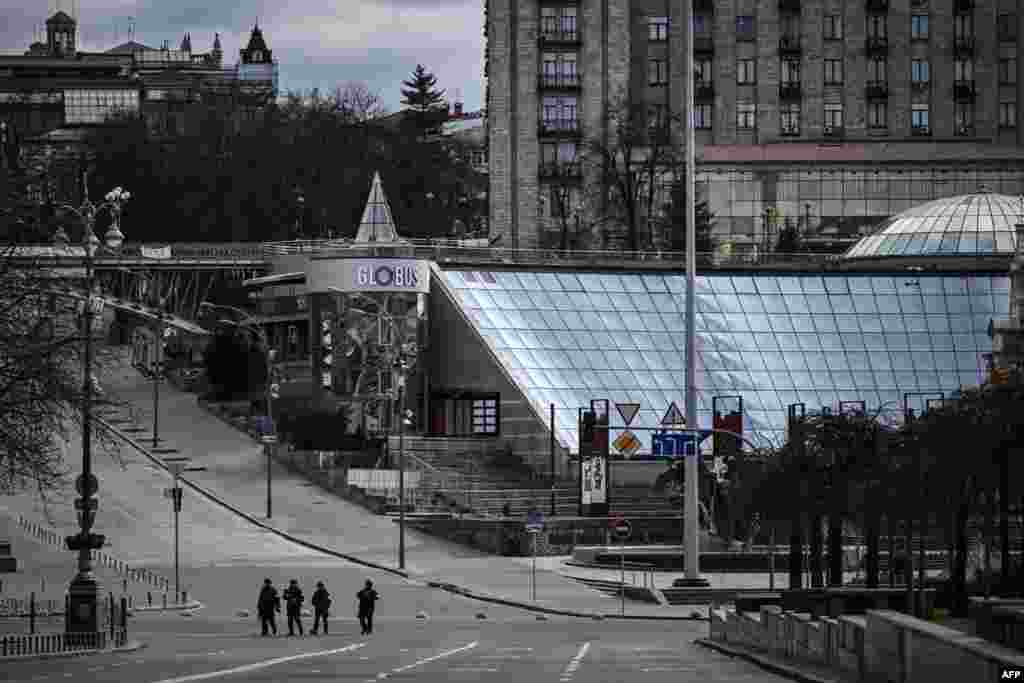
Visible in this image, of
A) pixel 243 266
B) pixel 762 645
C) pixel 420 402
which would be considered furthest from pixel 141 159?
pixel 762 645

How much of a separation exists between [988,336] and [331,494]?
111 ft

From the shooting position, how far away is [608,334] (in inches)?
4798

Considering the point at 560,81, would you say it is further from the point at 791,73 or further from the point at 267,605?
the point at 267,605

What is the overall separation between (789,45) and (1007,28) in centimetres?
1263

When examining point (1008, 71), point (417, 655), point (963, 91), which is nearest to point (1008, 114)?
point (1008, 71)

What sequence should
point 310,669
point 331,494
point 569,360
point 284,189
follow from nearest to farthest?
1. point 310,669
2. point 331,494
3. point 569,360
4. point 284,189

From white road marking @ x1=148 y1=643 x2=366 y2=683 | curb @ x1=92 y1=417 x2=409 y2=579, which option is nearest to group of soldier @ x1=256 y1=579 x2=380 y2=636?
white road marking @ x1=148 y1=643 x2=366 y2=683

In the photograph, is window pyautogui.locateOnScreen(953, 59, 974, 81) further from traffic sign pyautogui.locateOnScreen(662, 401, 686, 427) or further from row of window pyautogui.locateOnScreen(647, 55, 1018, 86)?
traffic sign pyautogui.locateOnScreen(662, 401, 686, 427)

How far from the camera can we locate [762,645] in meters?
52.7

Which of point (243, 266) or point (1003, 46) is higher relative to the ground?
point (1003, 46)

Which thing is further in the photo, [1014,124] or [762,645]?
[1014,124]

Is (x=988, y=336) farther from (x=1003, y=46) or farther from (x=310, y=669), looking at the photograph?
(x=310, y=669)

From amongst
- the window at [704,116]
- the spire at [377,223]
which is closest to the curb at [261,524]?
the spire at [377,223]

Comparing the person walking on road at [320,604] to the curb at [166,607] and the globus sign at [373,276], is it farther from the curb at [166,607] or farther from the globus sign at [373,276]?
the globus sign at [373,276]
